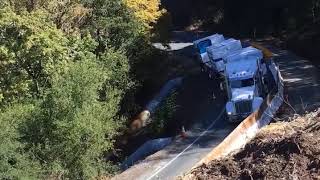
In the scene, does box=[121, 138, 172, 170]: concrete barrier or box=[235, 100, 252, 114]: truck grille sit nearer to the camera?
box=[235, 100, 252, 114]: truck grille

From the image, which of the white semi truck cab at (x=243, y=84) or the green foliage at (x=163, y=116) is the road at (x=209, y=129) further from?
A: the green foliage at (x=163, y=116)

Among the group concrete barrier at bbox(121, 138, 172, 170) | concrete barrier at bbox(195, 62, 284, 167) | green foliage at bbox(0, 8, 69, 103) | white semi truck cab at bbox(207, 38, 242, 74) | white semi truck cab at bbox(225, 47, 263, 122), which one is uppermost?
green foliage at bbox(0, 8, 69, 103)

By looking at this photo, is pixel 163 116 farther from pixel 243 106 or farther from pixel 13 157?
pixel 13 157

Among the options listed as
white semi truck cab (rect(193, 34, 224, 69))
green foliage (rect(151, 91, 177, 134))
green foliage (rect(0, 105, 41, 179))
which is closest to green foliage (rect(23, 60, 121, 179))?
green foliage (rect(0, 105, 41, 179))

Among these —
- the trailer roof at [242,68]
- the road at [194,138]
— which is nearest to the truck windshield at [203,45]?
the road at [194,138]

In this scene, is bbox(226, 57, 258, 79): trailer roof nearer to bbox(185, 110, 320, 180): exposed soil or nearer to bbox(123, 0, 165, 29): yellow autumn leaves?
bbox(123, 0, 165, 29): yellow autumn leaves

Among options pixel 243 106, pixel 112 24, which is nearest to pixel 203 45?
pixel 112 24
